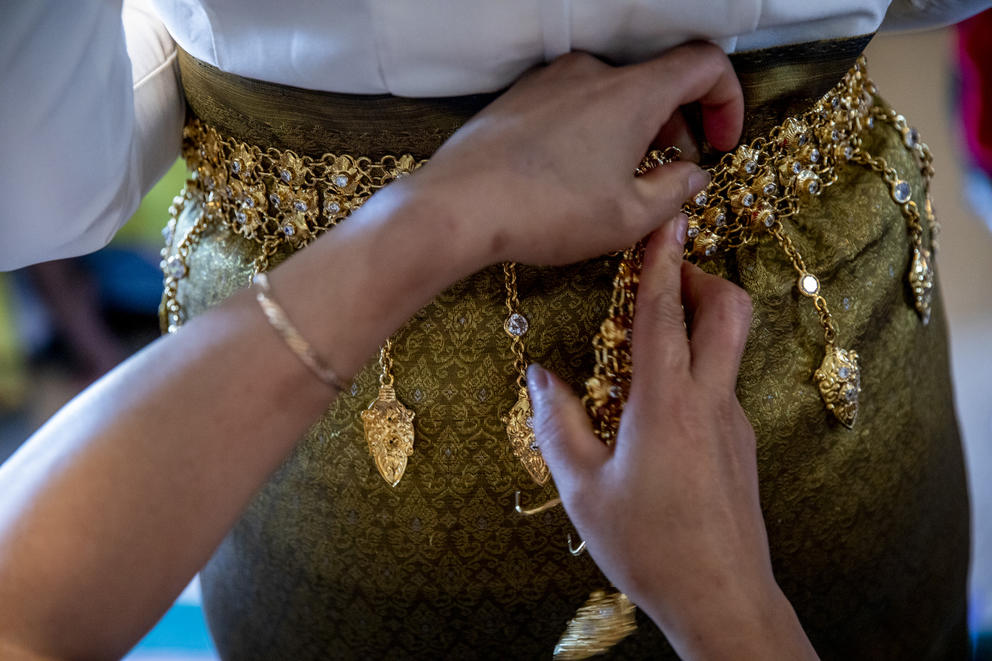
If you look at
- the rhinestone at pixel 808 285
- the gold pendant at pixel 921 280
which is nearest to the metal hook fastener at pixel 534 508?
the rhinestone at pixel 808 285

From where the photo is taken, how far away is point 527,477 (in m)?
0.61

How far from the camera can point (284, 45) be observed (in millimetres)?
523

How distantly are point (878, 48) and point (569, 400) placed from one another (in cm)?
266

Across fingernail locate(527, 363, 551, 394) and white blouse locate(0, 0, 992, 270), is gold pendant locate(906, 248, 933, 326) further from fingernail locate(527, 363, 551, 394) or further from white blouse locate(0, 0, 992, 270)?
fingernail locate(527, 363, 551, 394)

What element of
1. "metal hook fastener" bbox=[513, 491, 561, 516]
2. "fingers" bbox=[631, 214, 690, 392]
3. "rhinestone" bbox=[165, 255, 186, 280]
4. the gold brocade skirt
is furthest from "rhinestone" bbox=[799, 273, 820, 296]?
"rhinestone" bbox=[165, 255, 186, 280]

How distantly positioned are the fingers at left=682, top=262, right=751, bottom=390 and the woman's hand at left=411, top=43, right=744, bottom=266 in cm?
6

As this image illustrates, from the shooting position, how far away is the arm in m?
0.45

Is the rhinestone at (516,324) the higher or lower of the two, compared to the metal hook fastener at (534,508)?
higher

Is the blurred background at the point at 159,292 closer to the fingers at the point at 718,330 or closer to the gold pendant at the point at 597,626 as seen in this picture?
the gold pendant at the point at 597,626

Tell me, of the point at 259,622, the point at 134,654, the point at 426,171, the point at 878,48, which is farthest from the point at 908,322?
the point at 878,48

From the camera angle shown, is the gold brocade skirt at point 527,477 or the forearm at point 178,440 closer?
the forearm at point 178,440

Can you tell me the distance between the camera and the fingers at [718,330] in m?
0.52

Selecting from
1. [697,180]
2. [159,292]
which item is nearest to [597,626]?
[697,180]

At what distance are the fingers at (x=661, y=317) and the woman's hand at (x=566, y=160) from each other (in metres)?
0.02
